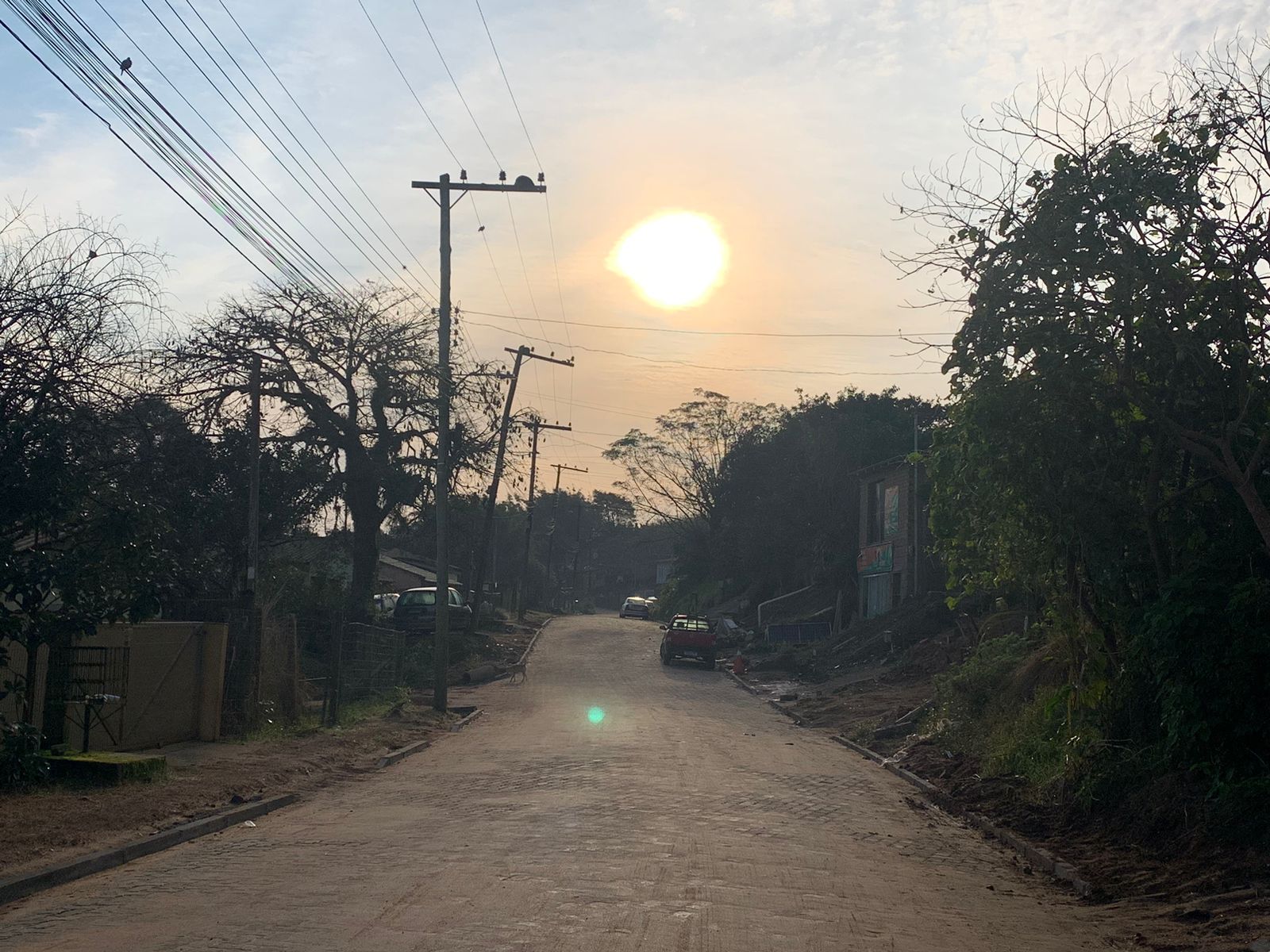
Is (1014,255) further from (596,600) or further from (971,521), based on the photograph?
(596,600)

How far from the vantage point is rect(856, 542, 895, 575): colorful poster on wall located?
4309 centimetres

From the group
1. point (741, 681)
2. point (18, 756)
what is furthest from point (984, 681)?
point (741, 681)

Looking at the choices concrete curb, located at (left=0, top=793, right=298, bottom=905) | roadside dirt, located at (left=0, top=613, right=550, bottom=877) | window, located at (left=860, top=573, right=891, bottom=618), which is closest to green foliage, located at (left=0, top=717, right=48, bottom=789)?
roadside dirt, located at (left=0, top=613, right=550, bottom=877)

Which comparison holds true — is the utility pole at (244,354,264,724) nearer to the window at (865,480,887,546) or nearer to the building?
the building

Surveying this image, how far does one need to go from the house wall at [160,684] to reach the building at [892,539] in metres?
24.9

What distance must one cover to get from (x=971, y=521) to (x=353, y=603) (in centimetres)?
2217

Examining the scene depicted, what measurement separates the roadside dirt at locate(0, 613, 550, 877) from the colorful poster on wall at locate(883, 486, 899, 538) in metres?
23.9

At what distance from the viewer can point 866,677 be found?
31.9 metres

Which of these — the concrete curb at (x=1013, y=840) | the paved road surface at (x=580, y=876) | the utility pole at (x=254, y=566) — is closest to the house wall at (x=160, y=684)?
the utility pole at (x=254, y=566)

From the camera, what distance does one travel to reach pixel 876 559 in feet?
147

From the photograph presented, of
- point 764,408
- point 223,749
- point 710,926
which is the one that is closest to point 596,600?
point 764,408

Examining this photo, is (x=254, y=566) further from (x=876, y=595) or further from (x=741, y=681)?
(x=876, y=595)

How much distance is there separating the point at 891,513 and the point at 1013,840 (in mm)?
32284

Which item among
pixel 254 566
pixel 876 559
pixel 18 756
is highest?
pixel 876 559
